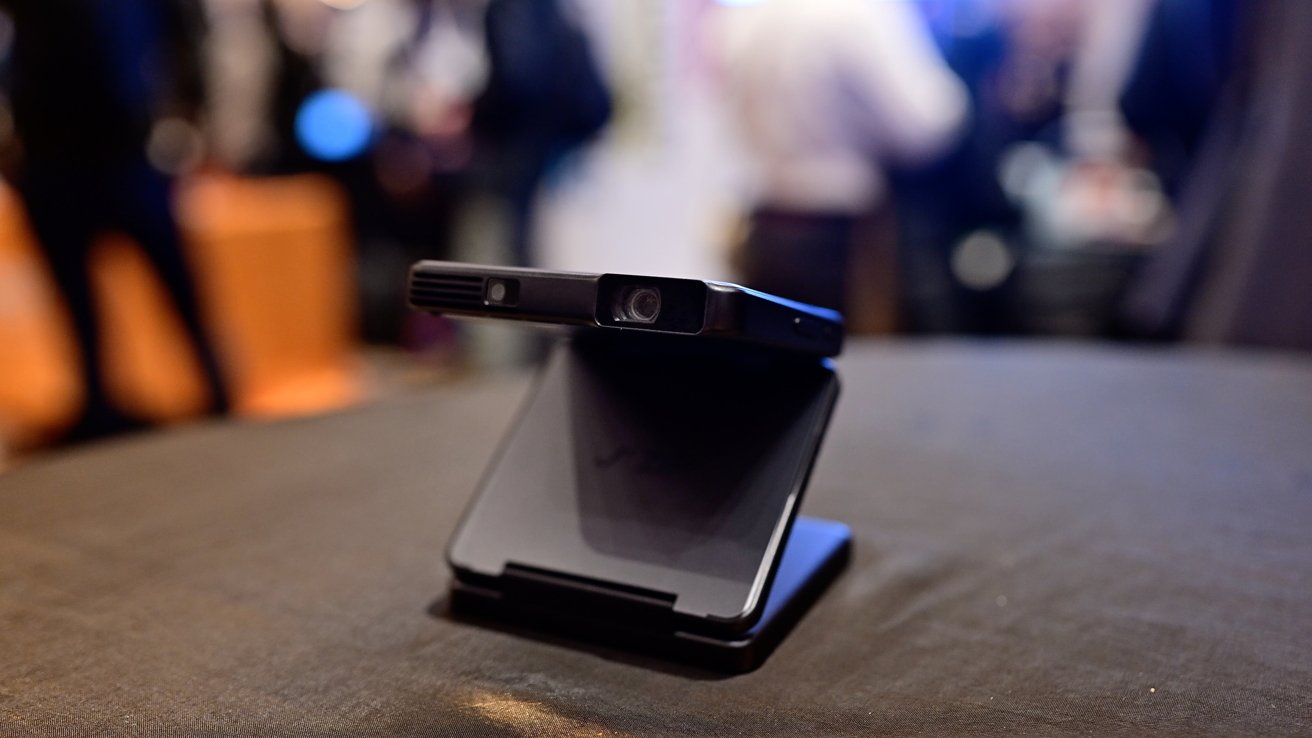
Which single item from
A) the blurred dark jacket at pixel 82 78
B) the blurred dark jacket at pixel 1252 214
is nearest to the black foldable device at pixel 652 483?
the blurred dark jacket at pixel 1252 214

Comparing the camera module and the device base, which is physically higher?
the camera module

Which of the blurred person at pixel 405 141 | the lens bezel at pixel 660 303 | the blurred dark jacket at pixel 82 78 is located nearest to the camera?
the lens bezel at pixel 660 303

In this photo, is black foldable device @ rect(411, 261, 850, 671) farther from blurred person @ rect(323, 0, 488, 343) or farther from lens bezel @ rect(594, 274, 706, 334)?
blurred person @ rect(323, 0, 488, 343)

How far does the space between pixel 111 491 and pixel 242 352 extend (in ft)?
6.84

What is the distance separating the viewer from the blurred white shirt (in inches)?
85.0

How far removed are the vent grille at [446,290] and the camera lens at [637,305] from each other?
0.06m

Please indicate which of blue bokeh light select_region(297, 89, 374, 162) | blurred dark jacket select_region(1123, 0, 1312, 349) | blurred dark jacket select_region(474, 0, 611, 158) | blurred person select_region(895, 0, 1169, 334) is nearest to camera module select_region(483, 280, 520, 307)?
blurred dark jacket select_region(1123, 0, 1312, 349)

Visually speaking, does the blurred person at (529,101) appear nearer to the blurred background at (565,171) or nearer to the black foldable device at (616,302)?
the blurred background at (565,171)

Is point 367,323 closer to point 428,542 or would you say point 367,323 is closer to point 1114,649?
point 428,542

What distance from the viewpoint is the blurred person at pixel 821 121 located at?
2170mm

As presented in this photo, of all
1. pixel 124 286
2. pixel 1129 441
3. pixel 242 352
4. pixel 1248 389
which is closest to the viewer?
pixel 1129 441

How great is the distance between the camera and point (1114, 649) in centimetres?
45

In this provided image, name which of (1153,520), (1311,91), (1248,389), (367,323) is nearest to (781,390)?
(1153,520)

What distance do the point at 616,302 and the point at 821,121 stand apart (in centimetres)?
197
